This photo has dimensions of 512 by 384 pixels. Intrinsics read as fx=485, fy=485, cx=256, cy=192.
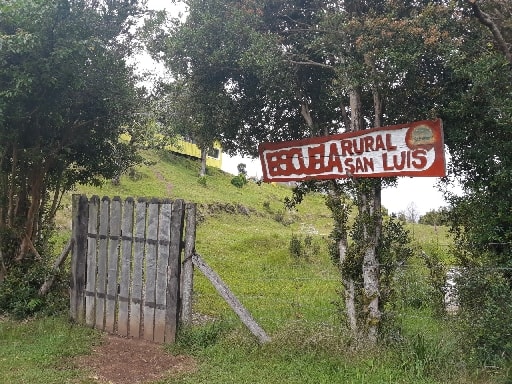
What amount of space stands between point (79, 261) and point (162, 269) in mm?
1851

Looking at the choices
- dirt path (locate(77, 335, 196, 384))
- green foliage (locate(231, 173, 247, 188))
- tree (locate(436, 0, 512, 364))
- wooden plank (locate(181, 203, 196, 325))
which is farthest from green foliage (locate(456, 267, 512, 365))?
green foliage (locate(231, 173, 247, 188))

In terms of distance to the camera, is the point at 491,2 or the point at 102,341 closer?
the point at 491,2

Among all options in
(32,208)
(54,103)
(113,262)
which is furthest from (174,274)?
(32,208)

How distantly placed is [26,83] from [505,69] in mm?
6641

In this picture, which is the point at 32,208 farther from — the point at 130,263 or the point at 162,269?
the point at 162,269

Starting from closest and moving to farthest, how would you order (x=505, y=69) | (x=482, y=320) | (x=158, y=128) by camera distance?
(x=482, y=320)
(x=505, y=69)
(x=158, y=128)

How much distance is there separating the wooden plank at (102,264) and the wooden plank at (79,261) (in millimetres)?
365

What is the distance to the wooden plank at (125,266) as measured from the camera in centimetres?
751

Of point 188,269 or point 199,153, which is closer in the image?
point 188,269

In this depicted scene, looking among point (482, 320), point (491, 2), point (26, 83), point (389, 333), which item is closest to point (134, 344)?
point (389, 333)

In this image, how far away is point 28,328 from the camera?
769 centimetres

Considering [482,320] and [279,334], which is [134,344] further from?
[482,320]

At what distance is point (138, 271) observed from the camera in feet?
24.2

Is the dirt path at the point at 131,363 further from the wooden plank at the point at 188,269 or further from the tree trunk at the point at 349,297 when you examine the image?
the tree trunk at the point at 349,297
